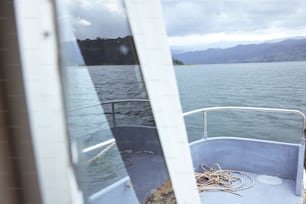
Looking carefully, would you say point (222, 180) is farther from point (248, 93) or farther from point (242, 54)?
point (242, 54)

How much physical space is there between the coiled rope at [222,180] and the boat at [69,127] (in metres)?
2.85

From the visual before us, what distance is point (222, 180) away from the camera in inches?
137

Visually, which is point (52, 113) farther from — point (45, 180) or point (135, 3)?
point (135, 3)

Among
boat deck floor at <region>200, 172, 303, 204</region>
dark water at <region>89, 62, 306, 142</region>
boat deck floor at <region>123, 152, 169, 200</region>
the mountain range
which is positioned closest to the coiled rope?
boat deck floor at <region>200, 172, 303, 204</region>

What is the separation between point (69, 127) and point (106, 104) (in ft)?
0.40

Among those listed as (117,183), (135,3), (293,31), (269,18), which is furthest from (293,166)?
(269,18)

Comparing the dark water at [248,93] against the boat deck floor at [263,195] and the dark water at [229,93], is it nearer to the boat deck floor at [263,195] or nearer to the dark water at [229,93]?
the dark water at [229,93]


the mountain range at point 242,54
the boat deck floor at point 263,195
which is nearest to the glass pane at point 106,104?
the boat deck floor at point 263,195

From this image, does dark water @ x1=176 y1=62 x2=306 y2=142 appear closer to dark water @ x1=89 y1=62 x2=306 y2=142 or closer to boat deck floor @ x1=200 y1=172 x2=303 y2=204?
dark water @ x1=89 y1=62 x2=306 y2=142

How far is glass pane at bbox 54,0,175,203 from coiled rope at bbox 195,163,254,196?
2875 millimetres

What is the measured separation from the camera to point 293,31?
6.51 m

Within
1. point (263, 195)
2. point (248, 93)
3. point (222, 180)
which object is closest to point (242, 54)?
point (248, 93)

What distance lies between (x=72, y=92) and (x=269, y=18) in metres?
8.26

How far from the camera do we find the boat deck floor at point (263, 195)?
306 cm
